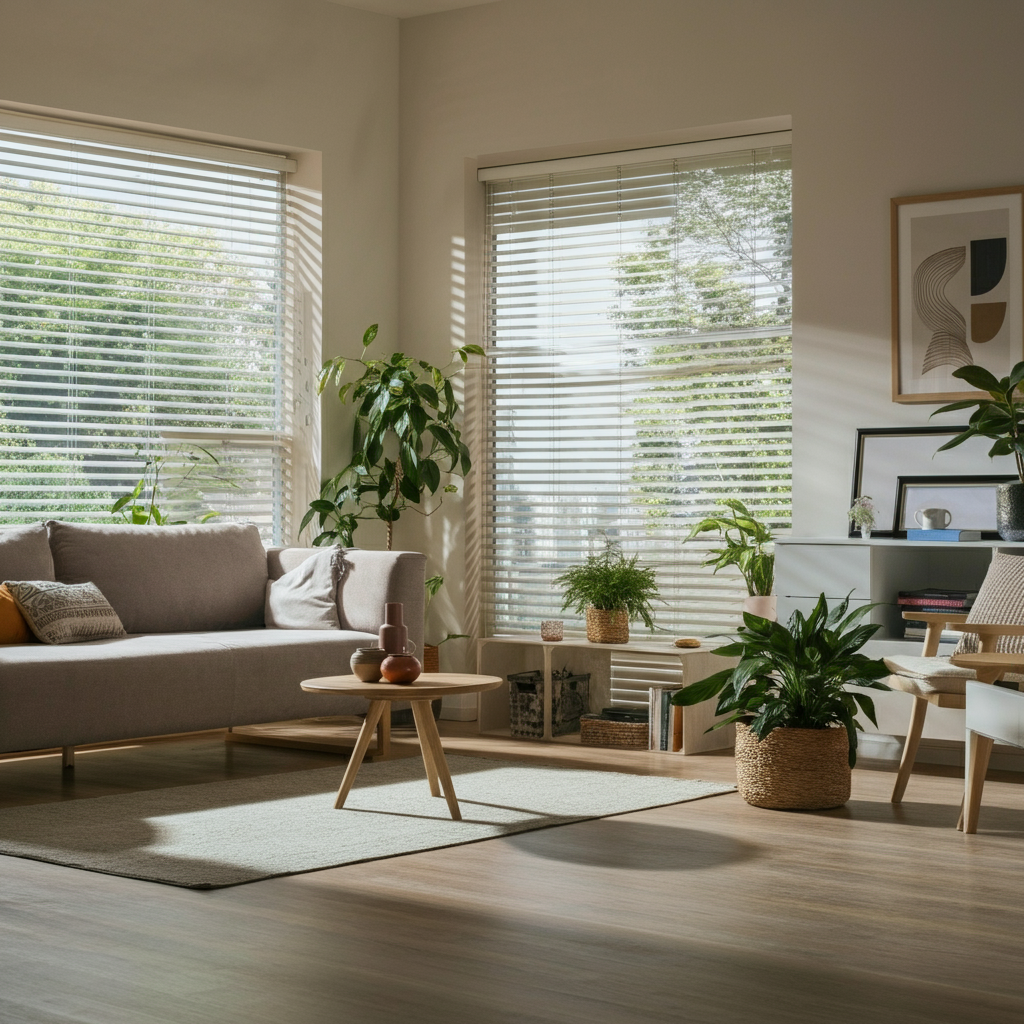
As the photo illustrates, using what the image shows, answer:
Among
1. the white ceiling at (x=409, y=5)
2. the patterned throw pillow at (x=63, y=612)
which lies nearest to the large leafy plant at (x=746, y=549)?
the patterned throw pillow at (x=63, y=612)

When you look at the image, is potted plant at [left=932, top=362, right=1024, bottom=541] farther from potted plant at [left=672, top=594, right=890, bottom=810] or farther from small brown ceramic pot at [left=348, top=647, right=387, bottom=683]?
small brown ceramic pot at [left=348, top=647, right=387, bottom=683]

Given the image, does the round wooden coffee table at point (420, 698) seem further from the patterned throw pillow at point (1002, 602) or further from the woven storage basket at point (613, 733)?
the patterned throw pillow at point (1002, 602)

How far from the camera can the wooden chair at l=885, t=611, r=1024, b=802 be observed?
4.04 meters

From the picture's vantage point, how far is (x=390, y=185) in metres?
6.97

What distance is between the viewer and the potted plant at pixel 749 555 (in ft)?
18.7

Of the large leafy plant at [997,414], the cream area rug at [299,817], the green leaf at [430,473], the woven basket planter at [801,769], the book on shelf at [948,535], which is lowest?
the cream area rug at [299,817]

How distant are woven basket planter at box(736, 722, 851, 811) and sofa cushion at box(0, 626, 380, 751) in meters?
1.45

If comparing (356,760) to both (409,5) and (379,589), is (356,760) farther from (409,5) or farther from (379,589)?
(409,5)

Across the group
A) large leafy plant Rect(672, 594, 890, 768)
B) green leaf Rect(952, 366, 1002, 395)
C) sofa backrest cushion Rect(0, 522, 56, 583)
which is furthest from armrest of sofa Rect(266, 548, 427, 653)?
green leaf Rect(952, 366, 1002, 395)

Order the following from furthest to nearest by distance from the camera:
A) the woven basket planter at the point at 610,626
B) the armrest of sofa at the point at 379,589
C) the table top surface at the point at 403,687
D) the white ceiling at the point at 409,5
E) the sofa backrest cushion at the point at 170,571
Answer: the white ceiling at the point at 409,5 < the woven basket planter at the point at 610,626 < the armrest of sofa at the point at 379,589 < the sofa backrest cushion at the point at 170,571 < the table top surface at the point at 403,687

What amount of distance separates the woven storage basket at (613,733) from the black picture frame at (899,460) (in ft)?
3.78

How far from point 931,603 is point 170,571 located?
2.82 meters

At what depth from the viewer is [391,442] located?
6.84 meters

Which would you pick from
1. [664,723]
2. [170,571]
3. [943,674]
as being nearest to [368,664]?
[170,571]
